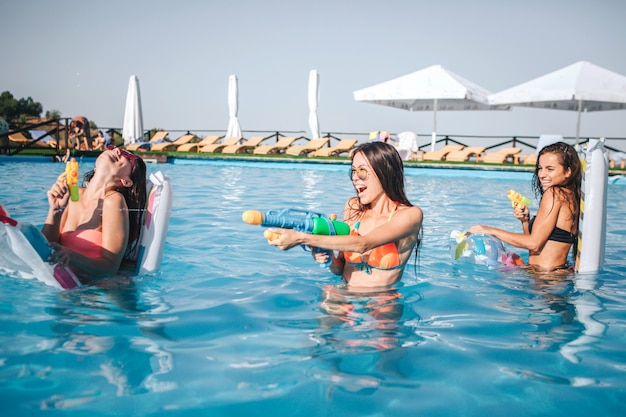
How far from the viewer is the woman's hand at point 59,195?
10.4 ft

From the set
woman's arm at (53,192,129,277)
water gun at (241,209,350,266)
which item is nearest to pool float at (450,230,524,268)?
water gun at (241,209,350,266)

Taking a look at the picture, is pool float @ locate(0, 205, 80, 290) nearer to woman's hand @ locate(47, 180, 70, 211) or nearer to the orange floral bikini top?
woman's hand @ locate(47, 180, 70, 211)

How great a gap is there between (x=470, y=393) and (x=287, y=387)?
2.36 feet

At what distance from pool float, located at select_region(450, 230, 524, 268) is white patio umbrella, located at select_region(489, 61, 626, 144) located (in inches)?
507

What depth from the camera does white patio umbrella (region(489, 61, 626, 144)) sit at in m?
15.7

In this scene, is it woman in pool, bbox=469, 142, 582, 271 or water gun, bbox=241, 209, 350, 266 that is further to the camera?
woman in pool, bbox=469, 142, 582, 271

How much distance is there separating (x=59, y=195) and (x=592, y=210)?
350 cm

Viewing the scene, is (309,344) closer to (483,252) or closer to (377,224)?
(377,224)

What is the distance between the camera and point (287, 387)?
2248mm

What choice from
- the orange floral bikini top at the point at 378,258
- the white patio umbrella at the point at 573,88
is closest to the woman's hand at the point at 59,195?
the orange floral bikini top at the point at 378,258

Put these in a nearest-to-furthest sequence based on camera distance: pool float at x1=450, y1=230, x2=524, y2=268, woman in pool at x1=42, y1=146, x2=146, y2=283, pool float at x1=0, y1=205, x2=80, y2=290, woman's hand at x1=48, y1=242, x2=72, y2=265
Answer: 1. pool float at x1=0, y1=205, x2=80, y2=290
2. woman's hand at x1=48, y1=242, x2=72, y2=265
3. woman in pool at x1=42, y1=146, x2=146, y2=283
4. pool float at x1=450, y1=230, x2=524, y2=268

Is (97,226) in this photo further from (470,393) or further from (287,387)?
(470,393)

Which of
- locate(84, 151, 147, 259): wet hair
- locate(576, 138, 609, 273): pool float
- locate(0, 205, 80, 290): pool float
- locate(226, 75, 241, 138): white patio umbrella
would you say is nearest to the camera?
locate(0, 205, 80, 290): pool float

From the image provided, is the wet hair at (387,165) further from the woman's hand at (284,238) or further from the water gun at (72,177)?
the water gun at (72,177)
